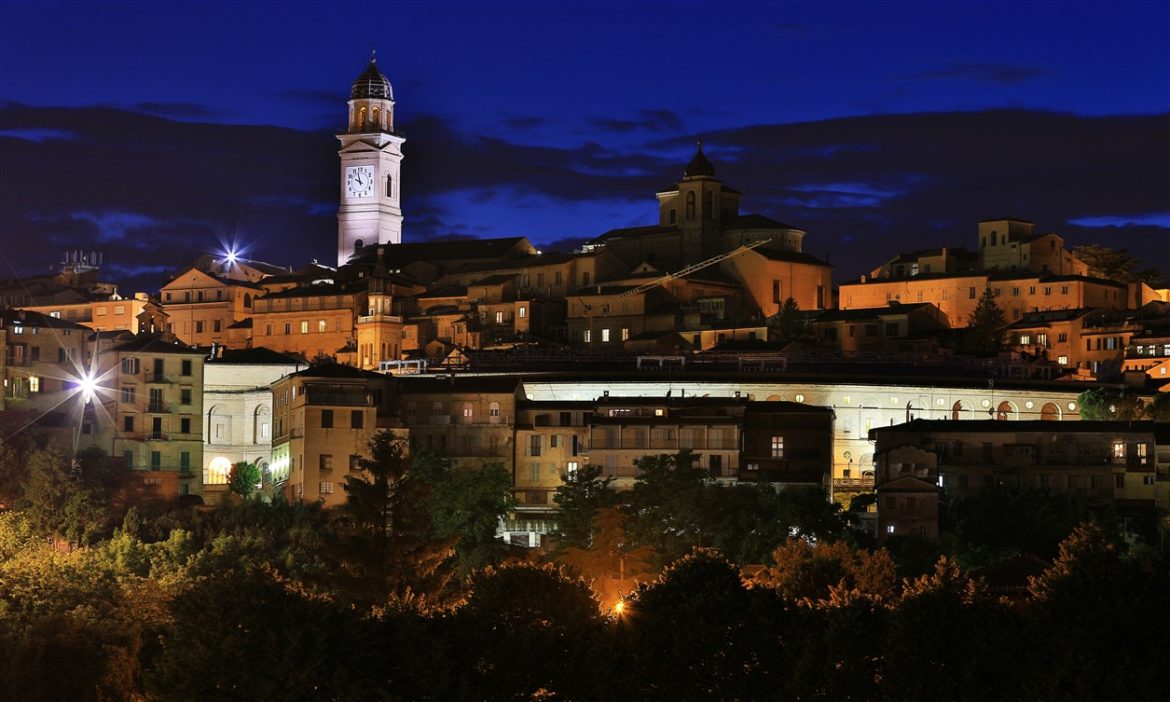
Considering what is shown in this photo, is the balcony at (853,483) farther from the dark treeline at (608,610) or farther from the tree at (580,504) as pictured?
the tree at (580,504)

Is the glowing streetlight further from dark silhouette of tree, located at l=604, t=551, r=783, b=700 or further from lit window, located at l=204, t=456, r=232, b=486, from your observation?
dark silhouette of tree, located at l=604, t=551, r=783, b=700

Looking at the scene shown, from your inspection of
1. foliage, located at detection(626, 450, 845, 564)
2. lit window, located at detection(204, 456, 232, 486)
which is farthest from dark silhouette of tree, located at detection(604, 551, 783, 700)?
lit window, located at detection(204, 456, 232, 486)

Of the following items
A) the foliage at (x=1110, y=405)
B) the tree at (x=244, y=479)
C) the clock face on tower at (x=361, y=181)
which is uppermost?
the clock face on tower at (x=361, y=181)

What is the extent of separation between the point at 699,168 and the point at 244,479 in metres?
37.1

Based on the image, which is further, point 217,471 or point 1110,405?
point 217,471

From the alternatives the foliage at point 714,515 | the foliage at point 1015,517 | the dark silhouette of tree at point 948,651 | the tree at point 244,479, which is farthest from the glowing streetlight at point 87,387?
the dark silhouette of tree at point 948,651

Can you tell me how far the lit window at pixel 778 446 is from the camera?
266ft

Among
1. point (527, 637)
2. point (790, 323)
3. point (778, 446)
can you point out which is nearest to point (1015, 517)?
point (778, 446)

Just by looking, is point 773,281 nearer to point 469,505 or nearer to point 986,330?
point 986,330

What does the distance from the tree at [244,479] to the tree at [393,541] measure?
720 inches

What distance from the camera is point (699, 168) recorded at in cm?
11738

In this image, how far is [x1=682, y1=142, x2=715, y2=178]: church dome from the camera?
117 metres

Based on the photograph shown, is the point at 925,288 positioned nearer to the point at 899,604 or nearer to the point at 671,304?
the point at 671,304

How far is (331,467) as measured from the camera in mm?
82625
